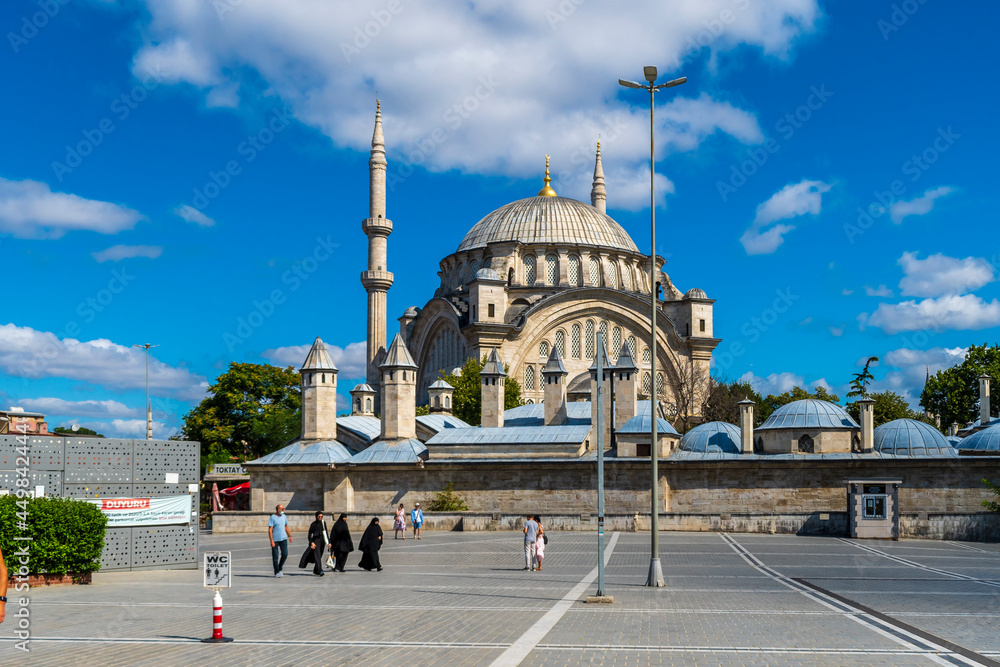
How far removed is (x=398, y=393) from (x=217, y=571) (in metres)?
26.7

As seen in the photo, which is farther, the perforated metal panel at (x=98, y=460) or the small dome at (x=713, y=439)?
the small dome at (x=713, y=439)

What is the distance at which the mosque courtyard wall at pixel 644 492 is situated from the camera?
1192 inches

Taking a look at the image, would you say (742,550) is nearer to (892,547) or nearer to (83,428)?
(892,547)

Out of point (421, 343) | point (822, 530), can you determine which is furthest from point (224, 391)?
point (822, 530)

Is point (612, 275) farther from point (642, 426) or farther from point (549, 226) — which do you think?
point (642, 426)

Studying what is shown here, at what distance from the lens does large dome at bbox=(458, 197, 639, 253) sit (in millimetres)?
66562

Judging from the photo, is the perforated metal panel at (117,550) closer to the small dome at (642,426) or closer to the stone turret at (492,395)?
the small dome at (642,426)

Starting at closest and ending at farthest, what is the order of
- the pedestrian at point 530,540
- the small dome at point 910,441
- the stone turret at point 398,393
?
the pedestrian at point 530,540 → the small dome at point 910,441 → the stone turret at point 398,393

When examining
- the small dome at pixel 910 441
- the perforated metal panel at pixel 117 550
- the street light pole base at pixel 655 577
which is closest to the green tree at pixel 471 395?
the small dome at pixel 910 441

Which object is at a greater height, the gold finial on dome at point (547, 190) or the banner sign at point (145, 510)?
the gold finial on dome at point (547, 190)

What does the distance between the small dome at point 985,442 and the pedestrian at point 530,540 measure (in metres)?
22.1

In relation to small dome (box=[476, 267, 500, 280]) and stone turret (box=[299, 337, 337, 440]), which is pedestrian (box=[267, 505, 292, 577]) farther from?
small dome (box=[476, 267, 500, 280])

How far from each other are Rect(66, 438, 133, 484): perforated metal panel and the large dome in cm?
4862

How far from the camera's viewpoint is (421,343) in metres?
66.8
